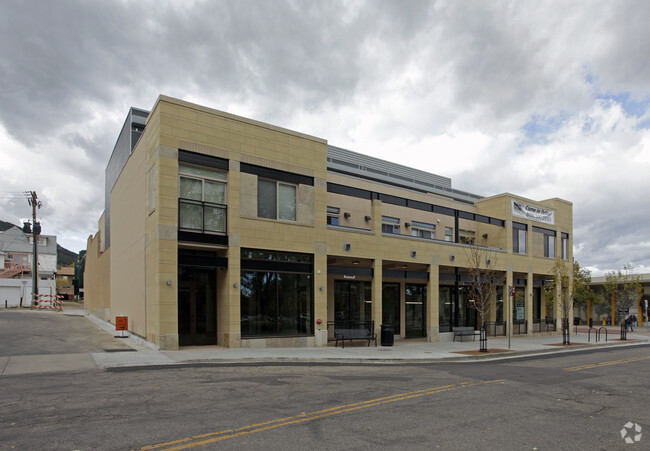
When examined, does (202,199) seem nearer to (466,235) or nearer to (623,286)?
(466,235)

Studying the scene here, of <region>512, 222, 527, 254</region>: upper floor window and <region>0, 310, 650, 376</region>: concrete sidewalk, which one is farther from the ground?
<region>512, 222, 527, 254</region>: upper floor window

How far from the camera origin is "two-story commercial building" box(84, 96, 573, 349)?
1679 cm

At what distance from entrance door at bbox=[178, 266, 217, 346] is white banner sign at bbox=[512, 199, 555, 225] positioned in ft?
69.4

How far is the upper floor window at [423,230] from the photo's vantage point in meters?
27.8

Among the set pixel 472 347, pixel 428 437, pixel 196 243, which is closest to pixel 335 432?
pixel 428 437

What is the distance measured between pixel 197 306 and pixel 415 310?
14.2 m

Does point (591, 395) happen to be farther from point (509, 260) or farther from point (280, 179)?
point (509, 260)

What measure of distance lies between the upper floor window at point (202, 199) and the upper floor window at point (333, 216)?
7242 mm

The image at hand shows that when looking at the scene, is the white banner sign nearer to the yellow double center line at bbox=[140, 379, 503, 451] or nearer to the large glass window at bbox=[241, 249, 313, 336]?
the large glass window at bbox=[241, 249, 313, 336]

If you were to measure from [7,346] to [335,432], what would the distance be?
14387 mm

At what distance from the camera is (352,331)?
20781 millimetres

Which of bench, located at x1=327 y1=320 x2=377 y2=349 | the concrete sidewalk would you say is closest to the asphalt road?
the concrete sidewalk

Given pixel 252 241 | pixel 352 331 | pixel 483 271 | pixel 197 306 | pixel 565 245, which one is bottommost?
pixel 352 331

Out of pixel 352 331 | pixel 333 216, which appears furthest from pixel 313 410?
pixel 333 216
